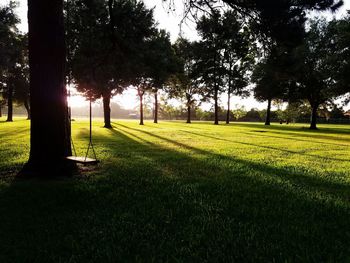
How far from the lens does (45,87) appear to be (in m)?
→ 7.78

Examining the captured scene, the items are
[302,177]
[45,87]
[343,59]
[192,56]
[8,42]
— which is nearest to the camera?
[45,87]

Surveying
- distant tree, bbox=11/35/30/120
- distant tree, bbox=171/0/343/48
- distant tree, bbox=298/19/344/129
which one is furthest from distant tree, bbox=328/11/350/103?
distant tree, bbox=11/35/30/120

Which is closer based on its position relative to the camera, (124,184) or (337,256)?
(337,256)

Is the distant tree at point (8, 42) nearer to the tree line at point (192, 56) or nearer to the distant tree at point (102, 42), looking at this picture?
the tree line at point (192, 56)

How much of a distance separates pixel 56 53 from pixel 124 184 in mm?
3810

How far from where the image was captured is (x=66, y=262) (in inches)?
133

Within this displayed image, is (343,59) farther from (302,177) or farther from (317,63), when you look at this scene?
(302,177)

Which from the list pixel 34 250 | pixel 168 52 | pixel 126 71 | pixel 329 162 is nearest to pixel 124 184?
pixel 34 250

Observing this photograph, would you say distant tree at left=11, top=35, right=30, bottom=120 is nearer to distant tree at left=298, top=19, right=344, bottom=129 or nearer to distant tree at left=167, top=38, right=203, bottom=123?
distant tree at left=167, top=38, right=203, bottom=123

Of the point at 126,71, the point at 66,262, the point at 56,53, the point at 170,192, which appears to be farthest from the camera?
the point at 126,71

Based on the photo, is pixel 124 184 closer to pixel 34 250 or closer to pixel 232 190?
pixel 232 190

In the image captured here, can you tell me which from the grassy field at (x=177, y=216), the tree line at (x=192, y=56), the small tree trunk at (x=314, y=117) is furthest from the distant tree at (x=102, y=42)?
the small tree trunk at (x=314, y=117)

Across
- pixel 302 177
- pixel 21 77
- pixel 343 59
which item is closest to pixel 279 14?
pixel 302 177

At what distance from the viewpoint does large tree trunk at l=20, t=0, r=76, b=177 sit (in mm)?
7746
